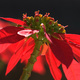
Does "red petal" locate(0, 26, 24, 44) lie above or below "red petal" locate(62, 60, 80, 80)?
above

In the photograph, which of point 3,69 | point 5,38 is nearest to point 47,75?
point 3,69

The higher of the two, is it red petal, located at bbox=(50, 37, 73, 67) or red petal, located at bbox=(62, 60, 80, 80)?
red petal, located at bbox=(50, 37, 73, 67)

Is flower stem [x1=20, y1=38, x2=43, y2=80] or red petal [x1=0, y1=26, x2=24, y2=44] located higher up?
red petal [x1=0, y1=26, x2=24, y2=44]

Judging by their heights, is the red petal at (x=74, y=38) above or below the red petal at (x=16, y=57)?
above

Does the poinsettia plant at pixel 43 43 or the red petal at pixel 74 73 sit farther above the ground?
the poinsettia plant at pixel 43 43

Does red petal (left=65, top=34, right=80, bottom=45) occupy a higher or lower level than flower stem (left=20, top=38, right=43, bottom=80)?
higher

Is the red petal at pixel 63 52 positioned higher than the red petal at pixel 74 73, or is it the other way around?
the red petal at pixel 63 52
